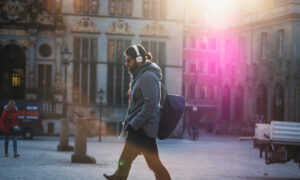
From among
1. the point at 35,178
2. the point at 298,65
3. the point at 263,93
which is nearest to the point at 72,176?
the point at 35,178

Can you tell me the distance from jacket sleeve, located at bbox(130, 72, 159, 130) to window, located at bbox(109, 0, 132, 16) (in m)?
36.3

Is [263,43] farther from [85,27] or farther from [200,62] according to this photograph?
[200,62]

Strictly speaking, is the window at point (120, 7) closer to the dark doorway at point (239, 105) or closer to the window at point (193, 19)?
the dark doorway at point (239, 105)

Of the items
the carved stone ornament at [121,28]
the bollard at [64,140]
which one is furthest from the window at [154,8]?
the bollard at [64,140]

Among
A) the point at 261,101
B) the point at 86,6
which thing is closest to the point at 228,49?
the point at 261,101

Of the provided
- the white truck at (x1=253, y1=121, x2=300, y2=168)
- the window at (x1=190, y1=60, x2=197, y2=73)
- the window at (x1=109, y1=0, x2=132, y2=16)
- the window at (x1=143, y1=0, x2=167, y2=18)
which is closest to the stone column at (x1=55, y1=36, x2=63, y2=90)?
the window at (x1=109, y1=0, x2=132, y2=16)

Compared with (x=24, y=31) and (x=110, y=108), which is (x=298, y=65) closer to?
(x=110, y=108)

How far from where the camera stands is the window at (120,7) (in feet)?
Answer: 143

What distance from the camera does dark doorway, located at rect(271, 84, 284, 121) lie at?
46.4 m

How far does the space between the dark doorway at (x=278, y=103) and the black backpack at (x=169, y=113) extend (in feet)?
130

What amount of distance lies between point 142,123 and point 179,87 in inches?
1456

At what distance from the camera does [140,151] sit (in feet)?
25.0

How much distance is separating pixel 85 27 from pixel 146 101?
35828 mm

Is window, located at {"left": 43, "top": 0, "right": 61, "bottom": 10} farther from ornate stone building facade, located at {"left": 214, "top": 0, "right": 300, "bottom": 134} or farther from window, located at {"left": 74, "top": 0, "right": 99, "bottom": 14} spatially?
ornate stone building facade, located at {"left": 214, "top": 0, "right": 300, "bottom": 134}
